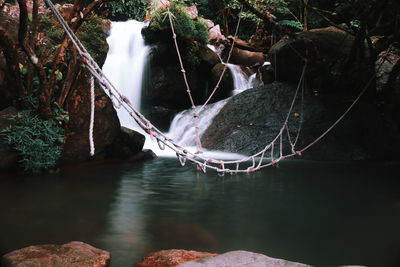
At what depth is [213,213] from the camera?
2.99 metres

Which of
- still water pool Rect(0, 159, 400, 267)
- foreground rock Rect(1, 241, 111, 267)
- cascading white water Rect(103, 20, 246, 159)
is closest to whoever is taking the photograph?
foreground rock Rect(1, 241, 111, 267)

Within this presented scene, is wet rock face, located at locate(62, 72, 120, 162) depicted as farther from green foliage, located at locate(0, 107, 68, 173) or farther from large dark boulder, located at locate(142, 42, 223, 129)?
large dark boulder, located at locate(142, 42, 223, 129)

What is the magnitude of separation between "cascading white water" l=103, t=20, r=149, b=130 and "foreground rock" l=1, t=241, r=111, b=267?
593cm

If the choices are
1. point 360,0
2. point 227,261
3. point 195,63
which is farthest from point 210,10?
point 227,261

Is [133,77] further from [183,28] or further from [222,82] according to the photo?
[222,82]

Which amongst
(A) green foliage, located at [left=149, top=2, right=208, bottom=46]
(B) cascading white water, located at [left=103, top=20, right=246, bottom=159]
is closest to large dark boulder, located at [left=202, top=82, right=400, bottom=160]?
(B) cascading white water, located at [left=103, top=20, right=246, bottom=159]

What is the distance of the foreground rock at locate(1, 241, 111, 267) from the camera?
1.67m

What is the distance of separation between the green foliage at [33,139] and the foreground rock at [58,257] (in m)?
2.44

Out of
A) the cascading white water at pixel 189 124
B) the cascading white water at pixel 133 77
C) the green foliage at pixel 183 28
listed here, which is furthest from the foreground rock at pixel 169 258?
the green foliage at pixel 183 28

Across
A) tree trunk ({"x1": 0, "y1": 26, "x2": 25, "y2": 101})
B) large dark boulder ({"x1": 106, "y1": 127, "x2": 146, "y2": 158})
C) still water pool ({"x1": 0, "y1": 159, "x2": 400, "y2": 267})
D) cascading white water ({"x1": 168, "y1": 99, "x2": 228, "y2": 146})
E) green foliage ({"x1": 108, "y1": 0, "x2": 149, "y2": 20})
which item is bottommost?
still water pool ({"x1": 0, "y1": 159, "x2": 400, "y2": 267})

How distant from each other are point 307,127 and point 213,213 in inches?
135

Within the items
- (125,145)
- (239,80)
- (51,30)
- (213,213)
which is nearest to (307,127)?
(125,145)

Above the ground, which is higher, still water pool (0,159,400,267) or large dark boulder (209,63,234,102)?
large dark boulder (209,63,234,102)

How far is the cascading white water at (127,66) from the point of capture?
8.08m
